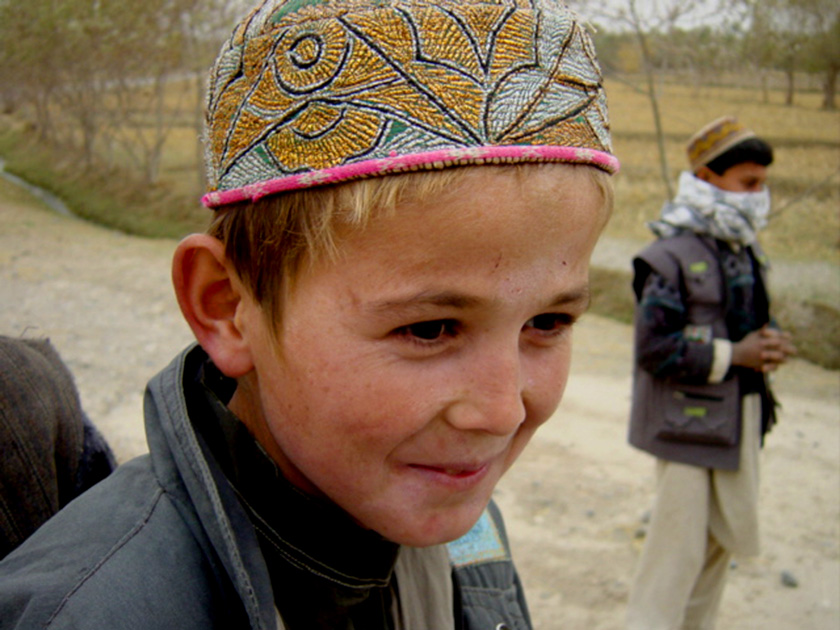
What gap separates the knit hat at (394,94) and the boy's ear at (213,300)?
4.7 inches

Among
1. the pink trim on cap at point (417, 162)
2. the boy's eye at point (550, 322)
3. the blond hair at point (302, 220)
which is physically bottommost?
the boy's eye at point (550, 322)

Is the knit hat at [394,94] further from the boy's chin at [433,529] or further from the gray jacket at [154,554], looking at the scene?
the boy's chin at [433,529]

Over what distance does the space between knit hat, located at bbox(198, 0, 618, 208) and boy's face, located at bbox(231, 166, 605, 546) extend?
0.07m

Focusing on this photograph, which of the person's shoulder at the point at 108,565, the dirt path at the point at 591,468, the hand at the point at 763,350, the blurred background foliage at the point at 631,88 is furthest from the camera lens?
the blurred background foliage at the point at 631,88

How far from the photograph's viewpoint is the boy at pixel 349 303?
102 cm

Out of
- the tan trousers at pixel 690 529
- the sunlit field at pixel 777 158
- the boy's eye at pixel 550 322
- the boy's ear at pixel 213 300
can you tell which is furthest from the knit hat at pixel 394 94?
the sunlit field at pixel 777 158

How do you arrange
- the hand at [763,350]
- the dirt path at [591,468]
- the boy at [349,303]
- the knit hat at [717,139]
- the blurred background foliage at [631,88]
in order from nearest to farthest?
the boy at [349,303] → the hand at [763,350] → the knit hat at [717,139] → the dirt path at [591,468] → the blurred background foliage at [631,88]

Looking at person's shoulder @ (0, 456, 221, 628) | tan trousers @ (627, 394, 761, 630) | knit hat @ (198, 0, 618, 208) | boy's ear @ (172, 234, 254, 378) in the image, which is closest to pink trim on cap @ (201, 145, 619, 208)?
knit hat @ (198, 0, 618, 208)

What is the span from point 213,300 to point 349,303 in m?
0.29

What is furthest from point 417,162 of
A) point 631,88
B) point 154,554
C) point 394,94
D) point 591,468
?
point 631,88

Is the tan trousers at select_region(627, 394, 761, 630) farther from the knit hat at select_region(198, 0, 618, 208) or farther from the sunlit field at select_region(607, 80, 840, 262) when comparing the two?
the sunlit field at select_region(607, 80, 840, 262)

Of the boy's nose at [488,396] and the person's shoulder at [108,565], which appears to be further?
the boy's nose at [488,396]

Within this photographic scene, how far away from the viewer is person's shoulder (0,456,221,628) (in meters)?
0.91

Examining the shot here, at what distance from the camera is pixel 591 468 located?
19.5 feet
